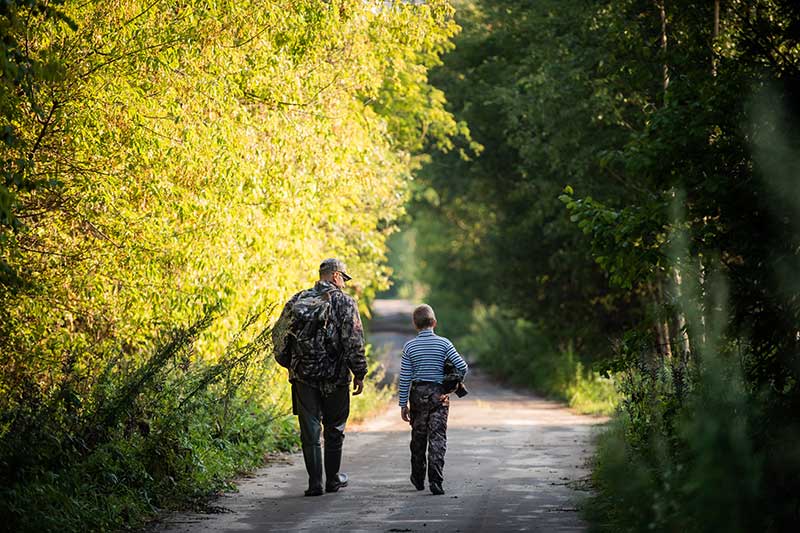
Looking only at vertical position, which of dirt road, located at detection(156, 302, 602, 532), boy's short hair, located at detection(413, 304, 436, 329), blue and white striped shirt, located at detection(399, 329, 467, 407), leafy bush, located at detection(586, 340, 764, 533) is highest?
boy's short hair, located at detection(413, 304, 436, 329)

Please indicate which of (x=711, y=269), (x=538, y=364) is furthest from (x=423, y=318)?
(x=538, y=364)

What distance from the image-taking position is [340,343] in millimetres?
10875

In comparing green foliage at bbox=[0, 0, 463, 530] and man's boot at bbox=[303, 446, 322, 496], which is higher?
green foliage at bbox=[0, 0, 463, 530]

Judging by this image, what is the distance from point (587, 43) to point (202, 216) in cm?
975

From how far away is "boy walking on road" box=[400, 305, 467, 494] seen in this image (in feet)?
35.3

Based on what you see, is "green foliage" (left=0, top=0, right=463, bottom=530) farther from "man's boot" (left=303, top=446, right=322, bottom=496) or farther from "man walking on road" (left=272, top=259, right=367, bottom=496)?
"man's boot" (left=303, top=446, right=322, bottom=496)

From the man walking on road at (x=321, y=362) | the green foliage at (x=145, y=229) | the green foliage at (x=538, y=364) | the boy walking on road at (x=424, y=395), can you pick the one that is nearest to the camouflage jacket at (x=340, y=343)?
the man walking on road at (x=321, y=362)

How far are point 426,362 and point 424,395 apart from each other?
1.06 ft

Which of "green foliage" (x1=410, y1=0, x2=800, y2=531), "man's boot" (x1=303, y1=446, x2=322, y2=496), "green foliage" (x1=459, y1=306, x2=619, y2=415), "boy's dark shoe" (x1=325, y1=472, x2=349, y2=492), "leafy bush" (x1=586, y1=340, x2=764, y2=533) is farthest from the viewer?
"green foliage" (x1=459, y1=306, x2=619, y2=415)

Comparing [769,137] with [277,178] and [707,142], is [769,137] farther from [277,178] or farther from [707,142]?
A: [277,178]

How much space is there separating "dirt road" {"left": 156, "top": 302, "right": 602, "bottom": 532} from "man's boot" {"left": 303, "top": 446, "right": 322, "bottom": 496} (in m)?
0.15

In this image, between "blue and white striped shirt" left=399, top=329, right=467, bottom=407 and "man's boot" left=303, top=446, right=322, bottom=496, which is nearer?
"man's boot" left=303, top=446, right=322, bottom=496

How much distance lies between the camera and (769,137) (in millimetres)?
8156

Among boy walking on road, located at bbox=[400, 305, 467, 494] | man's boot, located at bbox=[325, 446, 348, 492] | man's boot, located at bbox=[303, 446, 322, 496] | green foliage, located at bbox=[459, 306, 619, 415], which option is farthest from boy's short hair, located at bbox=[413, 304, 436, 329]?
green foliage, located at bbox=[459, 306, 619, 415]
